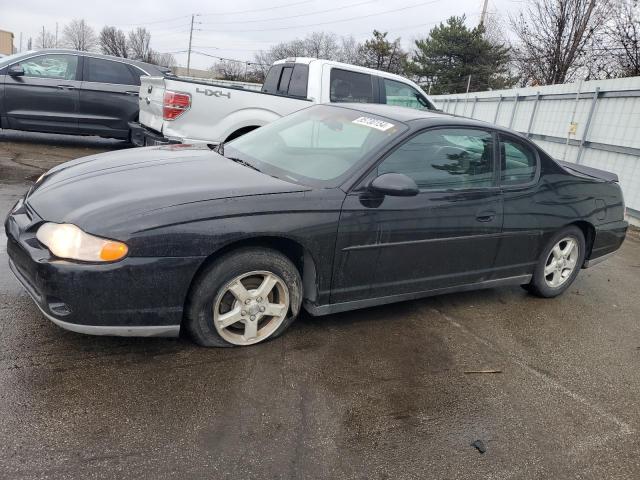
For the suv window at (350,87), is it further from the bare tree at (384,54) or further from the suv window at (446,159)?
the bare tree at (384,54)

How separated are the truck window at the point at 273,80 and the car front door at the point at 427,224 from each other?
16.5 feet

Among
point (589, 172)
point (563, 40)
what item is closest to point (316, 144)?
point (589, 172)

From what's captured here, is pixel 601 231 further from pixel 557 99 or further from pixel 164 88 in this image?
pixel 557 99

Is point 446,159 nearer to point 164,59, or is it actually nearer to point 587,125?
point 587,125

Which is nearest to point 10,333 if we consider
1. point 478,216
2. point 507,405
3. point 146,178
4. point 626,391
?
point 146,178

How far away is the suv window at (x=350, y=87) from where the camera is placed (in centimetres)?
765

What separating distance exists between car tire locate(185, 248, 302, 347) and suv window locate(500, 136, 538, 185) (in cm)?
201

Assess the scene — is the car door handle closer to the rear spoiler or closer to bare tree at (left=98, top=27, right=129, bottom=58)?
the rear spoiler

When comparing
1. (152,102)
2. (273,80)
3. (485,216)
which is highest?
(273,80)

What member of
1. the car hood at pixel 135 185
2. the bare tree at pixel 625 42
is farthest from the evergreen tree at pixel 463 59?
the car hood at pixel 135 185

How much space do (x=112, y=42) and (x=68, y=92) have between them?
71.2 m

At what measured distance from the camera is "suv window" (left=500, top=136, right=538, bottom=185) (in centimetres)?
413

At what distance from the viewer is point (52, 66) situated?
9.16 meters

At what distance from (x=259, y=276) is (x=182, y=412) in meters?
0.91
